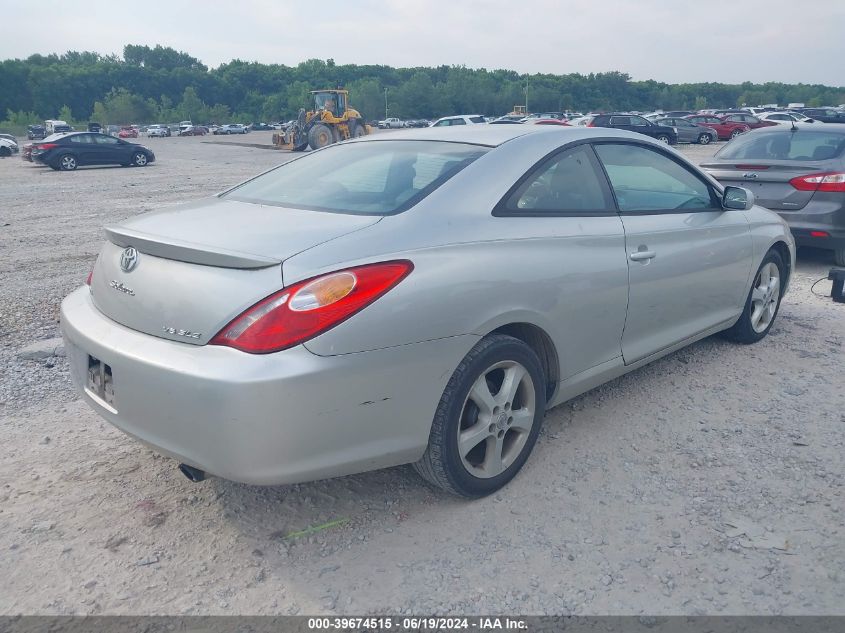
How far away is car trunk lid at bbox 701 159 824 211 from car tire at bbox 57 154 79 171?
76.8 ft

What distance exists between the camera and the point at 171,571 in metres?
2.64

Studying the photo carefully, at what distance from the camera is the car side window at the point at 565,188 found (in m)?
3.29

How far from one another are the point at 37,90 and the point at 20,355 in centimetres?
12089

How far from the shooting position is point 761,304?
509 centimetres

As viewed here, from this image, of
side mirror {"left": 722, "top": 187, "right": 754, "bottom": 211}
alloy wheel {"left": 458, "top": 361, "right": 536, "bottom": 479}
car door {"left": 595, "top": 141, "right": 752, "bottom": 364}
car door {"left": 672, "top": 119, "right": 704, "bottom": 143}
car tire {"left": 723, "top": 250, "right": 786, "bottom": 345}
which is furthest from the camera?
car door {"left": 672, "top": 119, "right": 704, "bottom": 143}

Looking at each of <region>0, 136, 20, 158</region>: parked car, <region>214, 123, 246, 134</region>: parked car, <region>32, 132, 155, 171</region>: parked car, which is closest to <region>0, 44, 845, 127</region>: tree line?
<region>214, 123, 246, 134</region>: parked car

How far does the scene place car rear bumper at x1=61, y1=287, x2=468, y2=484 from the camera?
239 cm

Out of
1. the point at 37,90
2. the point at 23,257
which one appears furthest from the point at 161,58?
the point at 23,257

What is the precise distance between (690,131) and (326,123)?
59.8 ft

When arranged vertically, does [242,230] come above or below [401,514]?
above

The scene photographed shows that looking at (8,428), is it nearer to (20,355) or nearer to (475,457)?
(20,355)

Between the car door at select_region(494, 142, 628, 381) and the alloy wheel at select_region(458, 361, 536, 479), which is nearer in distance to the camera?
the alloy wheel at select_region(458, 361, 536, 479)

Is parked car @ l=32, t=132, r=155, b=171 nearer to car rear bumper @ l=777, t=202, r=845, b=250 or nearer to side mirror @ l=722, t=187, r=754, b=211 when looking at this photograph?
car rear bumper @ l=777, t=202, r=845, b=250

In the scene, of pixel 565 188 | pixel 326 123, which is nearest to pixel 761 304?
pixel 565 188
